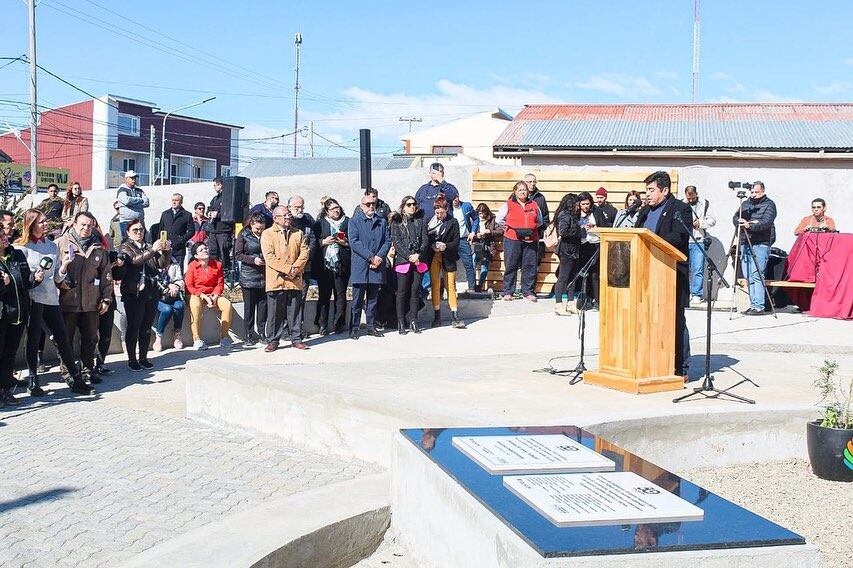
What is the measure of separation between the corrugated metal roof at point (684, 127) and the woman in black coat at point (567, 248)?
18.2 ft

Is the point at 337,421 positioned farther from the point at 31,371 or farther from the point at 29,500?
the point at 31,371

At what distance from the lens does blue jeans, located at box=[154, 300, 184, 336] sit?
39.5 feet

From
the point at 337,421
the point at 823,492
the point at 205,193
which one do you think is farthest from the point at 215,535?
the point at 205,193

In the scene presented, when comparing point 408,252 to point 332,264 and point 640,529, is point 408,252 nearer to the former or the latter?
point 332,264

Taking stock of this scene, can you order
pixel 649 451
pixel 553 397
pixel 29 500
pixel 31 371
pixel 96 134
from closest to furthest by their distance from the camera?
1. pixel 29 500
2. pixel 649 451
3. pixel 553 397
4. pixel 31 371
5. pixel 96 134

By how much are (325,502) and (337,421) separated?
82.2 inches

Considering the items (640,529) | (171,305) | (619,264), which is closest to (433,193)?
(171,305)

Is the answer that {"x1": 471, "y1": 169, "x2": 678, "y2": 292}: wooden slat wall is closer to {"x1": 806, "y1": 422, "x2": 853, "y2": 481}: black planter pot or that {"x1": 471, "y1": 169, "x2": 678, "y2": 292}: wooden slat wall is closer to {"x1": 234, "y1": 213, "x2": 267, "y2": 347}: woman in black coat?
{"x1": 234, "y1": 213, "x2": 267, "y2": 347}: woman in black coat

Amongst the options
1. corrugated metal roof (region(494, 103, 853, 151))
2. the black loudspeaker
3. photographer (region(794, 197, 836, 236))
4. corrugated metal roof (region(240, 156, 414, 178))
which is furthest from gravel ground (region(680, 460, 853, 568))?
corrugated metal roof (region(240, 156, 414, 178))

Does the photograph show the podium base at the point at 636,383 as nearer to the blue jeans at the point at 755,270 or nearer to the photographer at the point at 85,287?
the photographer at the point at 85,287

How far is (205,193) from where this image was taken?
20328mm

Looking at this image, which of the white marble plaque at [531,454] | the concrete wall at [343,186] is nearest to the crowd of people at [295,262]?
the concrete wall at [343,186]

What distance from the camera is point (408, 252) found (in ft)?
42.0

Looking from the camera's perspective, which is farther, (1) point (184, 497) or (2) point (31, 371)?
(2) point (31, 371)
